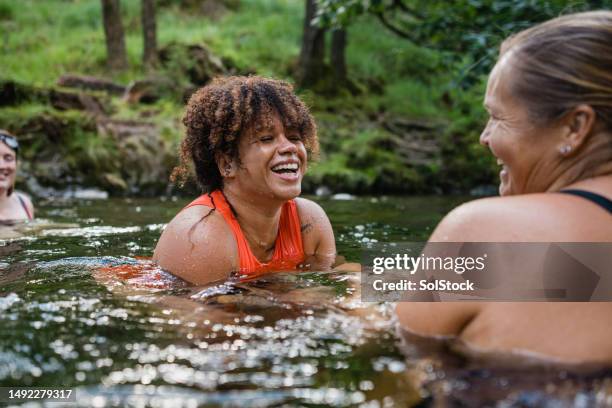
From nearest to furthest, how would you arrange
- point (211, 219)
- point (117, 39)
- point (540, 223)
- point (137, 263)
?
1. point (540, 223)
2. point (211, 219)
3. point (137, 263)
4. point (117, 39)

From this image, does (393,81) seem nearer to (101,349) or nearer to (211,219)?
(211,219)

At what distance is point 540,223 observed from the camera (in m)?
2.18

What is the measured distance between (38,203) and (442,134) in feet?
29.6

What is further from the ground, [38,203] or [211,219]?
[211,219]

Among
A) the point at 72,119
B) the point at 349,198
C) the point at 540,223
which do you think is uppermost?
the point at 540,223

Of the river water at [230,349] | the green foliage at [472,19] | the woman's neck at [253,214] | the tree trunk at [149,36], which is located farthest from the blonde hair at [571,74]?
the tree trunk at [149,36]

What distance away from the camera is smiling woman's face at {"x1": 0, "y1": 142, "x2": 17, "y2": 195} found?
7.21 meters

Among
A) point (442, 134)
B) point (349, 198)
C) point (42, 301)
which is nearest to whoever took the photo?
point (42, 301)

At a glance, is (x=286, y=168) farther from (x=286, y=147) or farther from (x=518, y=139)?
(x=518, y=139)

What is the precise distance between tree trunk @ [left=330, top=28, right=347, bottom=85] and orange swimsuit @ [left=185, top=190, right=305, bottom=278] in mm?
12850

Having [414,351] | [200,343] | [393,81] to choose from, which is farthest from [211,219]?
[393,81]

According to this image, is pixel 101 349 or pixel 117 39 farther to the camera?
pixel 117 39

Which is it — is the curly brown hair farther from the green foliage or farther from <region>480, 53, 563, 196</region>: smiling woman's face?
the green foliage

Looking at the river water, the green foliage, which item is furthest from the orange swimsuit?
the green foliage
